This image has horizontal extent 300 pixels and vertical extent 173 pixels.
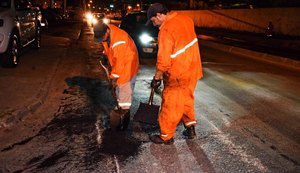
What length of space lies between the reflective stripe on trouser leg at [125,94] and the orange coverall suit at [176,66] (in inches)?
22.3

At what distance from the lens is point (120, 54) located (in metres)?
4.34

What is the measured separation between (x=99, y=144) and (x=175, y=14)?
1.99 meters

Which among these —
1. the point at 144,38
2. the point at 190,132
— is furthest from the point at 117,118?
the point at 144,38

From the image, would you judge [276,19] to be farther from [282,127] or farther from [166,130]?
[166,130]

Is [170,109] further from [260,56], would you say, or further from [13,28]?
[260,56]

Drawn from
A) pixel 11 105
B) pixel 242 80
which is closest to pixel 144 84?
pixel 242 80

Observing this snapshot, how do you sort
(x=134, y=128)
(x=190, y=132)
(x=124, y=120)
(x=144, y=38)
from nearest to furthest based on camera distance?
(x=190, y=132), (x=124, y=120), (x=134, y=128), (x=144, y=38)

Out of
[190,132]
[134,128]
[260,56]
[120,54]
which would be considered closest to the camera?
[120,54]

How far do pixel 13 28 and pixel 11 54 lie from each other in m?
0.67

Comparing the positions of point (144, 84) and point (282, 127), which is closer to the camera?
point (282, 127)

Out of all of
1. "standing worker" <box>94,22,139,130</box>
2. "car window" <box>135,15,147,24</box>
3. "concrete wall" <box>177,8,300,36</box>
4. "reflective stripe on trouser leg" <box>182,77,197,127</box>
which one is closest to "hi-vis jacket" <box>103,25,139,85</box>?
"standing worker" <box>94,22,139,130</box>

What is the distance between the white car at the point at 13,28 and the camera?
7.66m

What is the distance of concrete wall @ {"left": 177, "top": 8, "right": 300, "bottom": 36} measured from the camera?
804 inches

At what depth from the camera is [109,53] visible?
448cm
